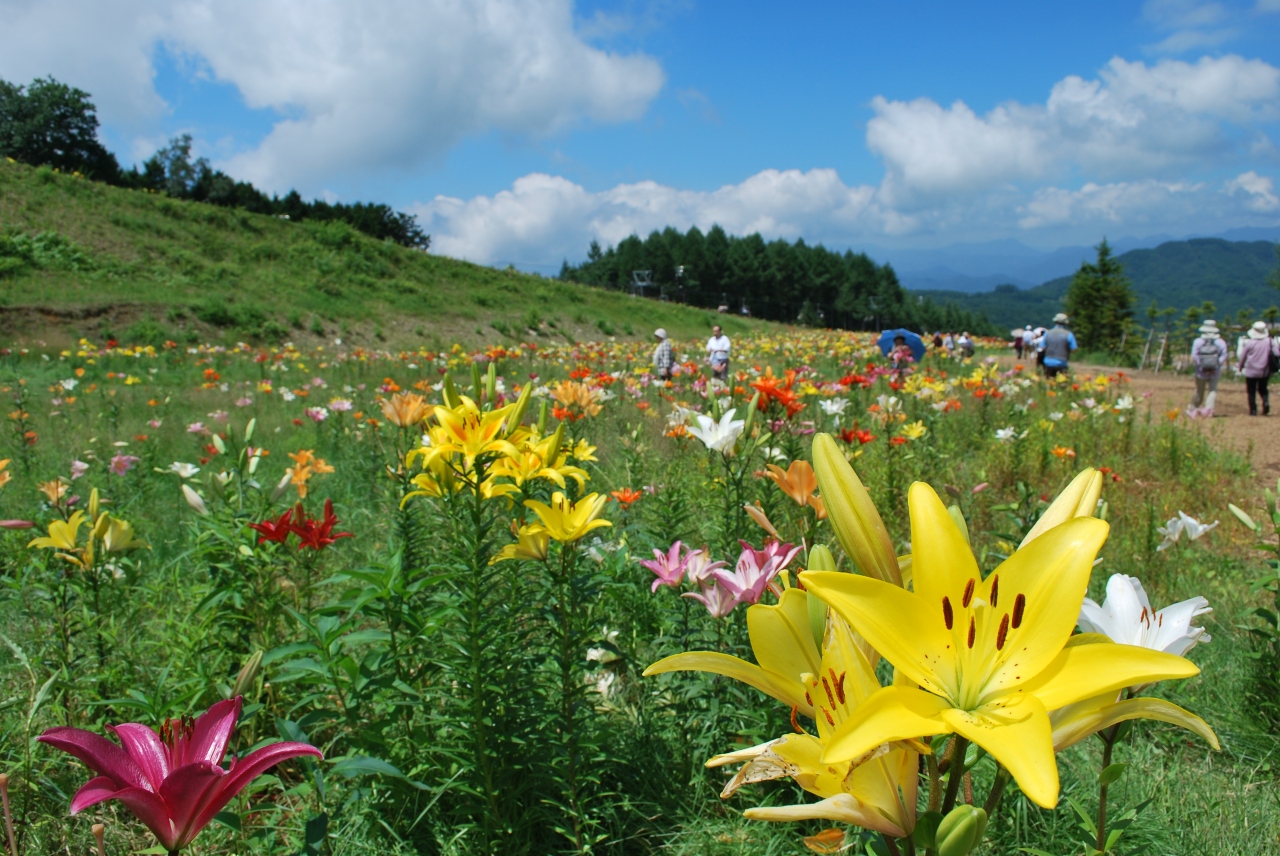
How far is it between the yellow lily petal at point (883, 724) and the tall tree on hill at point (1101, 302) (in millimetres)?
43111

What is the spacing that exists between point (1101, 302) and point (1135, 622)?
44897 mm

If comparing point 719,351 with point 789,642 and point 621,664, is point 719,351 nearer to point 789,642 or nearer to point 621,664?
point 621,664

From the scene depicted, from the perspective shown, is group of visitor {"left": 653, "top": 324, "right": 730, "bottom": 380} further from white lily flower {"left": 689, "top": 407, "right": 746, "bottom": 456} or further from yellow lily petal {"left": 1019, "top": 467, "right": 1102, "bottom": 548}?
yellow lily petal {"left": 1019, "top": 467, "right": 1102, "bottom": 548}

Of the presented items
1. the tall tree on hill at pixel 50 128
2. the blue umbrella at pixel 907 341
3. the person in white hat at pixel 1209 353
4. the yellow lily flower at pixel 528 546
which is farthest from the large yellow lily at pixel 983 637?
the tall tree on hill at pixel 50 128

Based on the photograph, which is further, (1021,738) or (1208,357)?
(1208,357)

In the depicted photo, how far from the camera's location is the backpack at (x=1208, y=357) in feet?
26.9

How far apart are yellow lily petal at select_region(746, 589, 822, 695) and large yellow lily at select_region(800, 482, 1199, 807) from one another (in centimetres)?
10

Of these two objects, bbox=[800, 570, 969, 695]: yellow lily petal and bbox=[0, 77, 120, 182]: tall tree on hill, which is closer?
bbox=[800, 570, 969, 695]: yellow lily petal

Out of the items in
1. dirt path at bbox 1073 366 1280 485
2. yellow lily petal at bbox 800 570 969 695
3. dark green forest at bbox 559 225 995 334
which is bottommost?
dirt path at bbox 1073 366 1280 485

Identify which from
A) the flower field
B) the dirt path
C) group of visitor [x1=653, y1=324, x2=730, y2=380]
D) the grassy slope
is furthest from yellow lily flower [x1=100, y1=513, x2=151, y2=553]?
the grassy slope

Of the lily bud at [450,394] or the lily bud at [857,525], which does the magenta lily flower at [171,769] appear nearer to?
the lily bud at [857,525]

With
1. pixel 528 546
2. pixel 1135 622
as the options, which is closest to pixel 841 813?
pixel 1135 622

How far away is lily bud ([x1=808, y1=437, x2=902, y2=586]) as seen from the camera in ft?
1.95

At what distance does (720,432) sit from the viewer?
7.05ft
